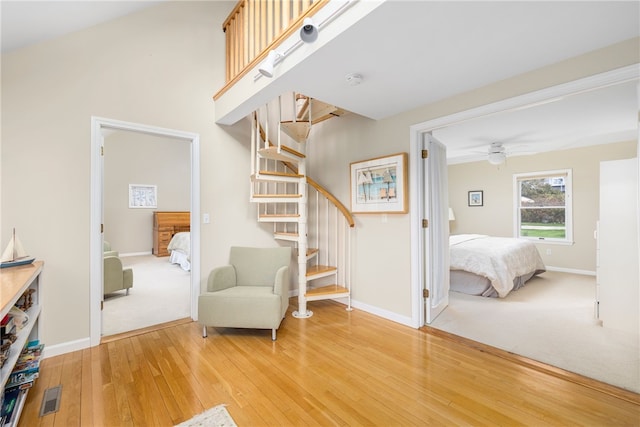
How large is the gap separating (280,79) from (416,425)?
2.39 meters

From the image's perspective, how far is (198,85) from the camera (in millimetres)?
3035

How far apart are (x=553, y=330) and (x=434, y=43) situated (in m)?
2.85

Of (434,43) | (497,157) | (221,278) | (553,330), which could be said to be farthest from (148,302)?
(497,157)

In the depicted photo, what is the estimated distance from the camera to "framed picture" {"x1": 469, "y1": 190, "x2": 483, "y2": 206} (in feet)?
20.4

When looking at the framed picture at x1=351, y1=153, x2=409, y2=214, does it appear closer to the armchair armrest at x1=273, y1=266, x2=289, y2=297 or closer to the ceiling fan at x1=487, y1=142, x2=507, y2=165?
the armchair armrest at x1=273, y1=266, x2=289, y2=297

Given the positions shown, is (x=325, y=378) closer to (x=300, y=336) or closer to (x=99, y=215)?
(x=300, y=336)

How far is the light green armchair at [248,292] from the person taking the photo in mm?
2479

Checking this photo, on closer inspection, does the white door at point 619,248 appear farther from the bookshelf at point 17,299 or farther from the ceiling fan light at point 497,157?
the bookshelf at point 17,299

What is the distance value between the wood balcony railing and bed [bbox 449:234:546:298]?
11.4ft

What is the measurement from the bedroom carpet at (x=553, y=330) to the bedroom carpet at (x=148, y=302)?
117 inches

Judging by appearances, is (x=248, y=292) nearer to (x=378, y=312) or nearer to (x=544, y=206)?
(x=378, y=312)

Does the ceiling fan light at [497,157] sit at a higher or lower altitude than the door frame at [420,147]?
higher

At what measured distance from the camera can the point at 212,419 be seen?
5.02 ft

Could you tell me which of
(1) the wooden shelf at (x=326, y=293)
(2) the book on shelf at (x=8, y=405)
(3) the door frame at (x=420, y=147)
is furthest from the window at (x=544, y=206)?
(2) the book on shelf at (x=8, y=405)
